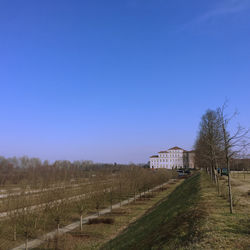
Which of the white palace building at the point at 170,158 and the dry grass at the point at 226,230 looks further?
the white palace building at the point at 170,158

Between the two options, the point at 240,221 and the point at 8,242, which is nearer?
the point at 240,221

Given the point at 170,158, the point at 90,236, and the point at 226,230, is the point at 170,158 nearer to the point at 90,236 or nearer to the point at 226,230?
the point at 90,236

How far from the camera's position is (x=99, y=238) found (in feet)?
52.4

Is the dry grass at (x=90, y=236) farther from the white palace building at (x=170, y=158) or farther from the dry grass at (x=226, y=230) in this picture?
the white palace building at (x=170, y=158)

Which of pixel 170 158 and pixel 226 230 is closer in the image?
pixel 226 230

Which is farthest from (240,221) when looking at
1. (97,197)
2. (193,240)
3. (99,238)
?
Result: (97,197)

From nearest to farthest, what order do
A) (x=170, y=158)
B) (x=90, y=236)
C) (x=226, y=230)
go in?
1. (x=226, y=230)
2. (x=90, y=236)
3. (x=170, y=158)

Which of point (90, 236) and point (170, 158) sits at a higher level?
point (170, 158)

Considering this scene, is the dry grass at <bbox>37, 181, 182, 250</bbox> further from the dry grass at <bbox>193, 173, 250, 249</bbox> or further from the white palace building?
the white palace building

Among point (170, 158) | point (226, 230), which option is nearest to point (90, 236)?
point (226, 230)

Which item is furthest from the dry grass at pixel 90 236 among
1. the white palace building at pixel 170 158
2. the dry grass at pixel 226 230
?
the white palace building at pixel 170 158

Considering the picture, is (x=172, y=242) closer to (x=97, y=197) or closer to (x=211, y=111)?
(x=97, y=197)

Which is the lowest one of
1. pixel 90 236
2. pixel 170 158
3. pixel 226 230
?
→ pixel 90 236

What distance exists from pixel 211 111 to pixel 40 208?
24810 mm
